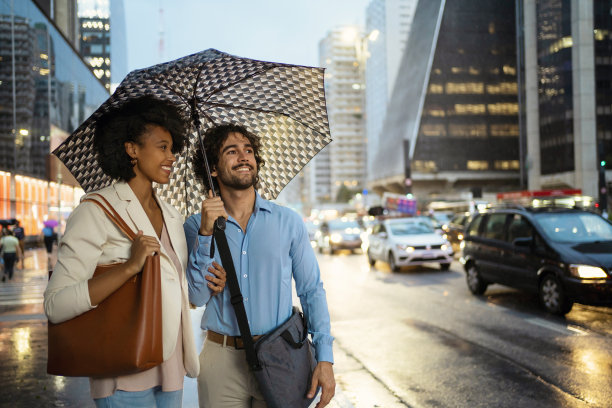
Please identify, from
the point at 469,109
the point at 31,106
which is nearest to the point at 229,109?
the point at 31,106

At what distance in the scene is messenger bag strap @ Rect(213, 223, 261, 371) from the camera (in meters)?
2.19

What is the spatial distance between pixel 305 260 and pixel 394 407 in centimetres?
260

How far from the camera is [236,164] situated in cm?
262

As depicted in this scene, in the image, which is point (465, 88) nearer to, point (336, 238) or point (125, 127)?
point (336, 238)

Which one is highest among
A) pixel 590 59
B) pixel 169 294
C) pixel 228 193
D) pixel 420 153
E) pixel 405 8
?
pixel 405 8

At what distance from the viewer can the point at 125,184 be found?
7.45ft

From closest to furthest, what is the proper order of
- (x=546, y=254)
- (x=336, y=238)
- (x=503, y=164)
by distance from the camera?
(x=546, y=254) → (x=336, y=238) → (x=503, y=164)

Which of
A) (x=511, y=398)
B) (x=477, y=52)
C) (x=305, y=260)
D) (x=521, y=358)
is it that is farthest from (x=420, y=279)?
(x=477, y=52)

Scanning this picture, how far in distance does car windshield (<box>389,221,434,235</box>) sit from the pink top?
1530 cm

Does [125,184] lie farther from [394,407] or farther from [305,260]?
[394,407]

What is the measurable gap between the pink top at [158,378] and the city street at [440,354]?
8.81ft

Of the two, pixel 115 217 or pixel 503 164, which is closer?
pixel 115 217

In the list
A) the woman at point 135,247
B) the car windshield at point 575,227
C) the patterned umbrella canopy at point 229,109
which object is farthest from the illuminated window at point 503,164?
the woman at point 135,247

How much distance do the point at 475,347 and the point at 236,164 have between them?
5177mm
